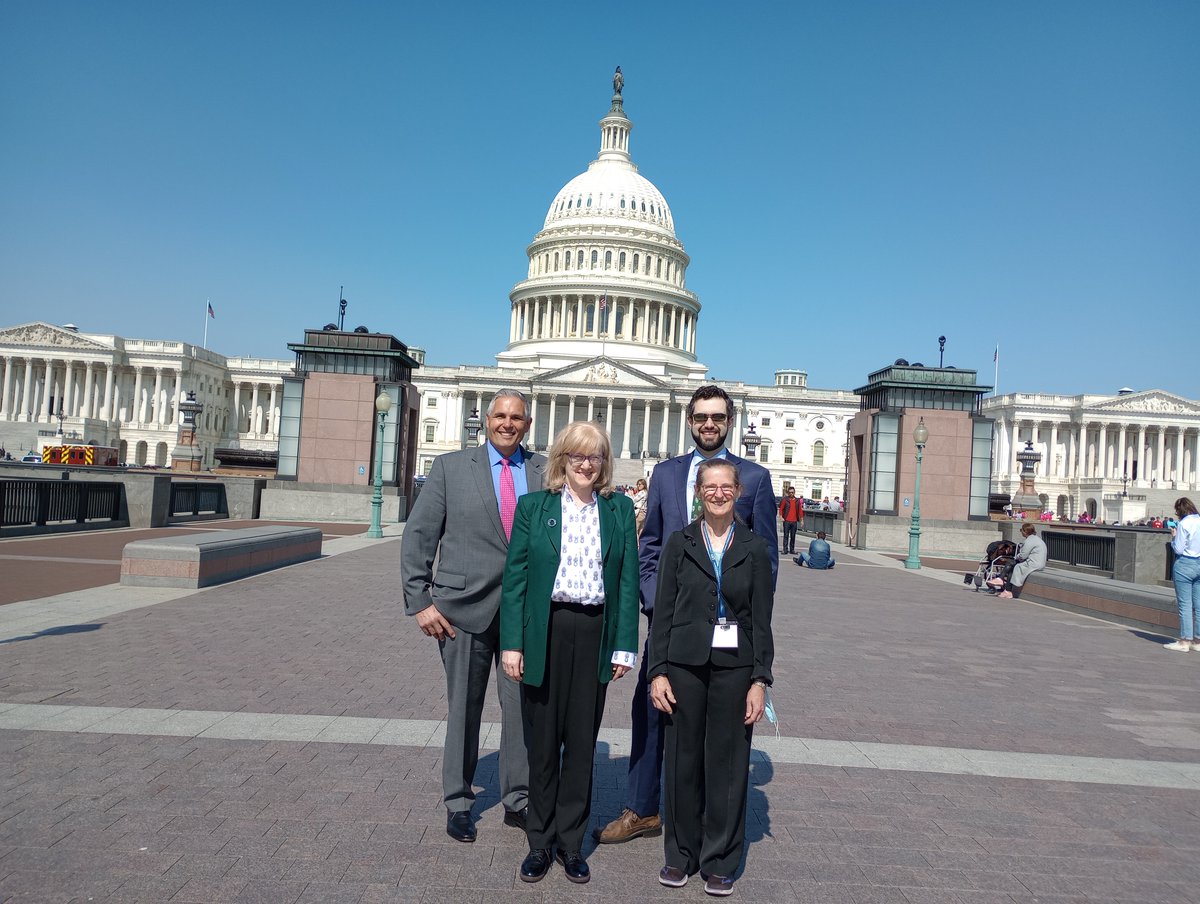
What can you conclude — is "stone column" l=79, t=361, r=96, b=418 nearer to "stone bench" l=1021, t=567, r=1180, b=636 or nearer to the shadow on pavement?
the shadow on pavement

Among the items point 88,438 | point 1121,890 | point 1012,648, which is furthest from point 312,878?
point 88,438

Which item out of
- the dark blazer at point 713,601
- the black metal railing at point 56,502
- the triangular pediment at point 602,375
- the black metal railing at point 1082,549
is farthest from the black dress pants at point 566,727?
the triangular pediment at point 602,375

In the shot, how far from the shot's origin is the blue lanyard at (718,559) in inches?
175

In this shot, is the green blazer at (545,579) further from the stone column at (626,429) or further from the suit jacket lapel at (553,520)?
the stone column at (626,429)

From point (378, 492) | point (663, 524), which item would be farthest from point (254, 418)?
point (663, 524)

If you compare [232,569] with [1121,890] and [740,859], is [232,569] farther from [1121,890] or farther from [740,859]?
[1121,890]

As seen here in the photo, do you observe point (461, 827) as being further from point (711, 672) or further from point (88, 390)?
point (88, 390)

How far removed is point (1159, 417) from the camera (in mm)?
112500

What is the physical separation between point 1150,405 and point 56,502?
12354 centimetres

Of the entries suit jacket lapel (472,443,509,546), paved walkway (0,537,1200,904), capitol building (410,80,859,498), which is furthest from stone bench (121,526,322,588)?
capitol building (410,80,859,498)

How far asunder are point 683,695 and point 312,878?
78.4 inches

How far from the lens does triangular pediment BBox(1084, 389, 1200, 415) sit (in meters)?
112

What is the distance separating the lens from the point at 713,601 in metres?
4.45

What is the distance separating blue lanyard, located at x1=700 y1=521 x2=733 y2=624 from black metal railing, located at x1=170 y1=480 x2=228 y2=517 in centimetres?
2452
